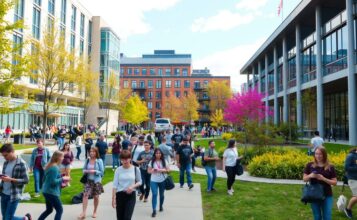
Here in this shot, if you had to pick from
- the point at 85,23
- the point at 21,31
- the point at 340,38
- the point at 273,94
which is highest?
the point at 85,23

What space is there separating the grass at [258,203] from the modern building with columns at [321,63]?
15.5m

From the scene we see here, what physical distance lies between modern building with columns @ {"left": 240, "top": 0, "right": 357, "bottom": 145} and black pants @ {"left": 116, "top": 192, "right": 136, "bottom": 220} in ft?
72.0

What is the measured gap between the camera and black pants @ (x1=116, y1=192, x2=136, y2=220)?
583 centimetres

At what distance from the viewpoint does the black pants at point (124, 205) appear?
583 centimetres

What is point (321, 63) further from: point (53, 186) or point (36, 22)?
point (36, 22)

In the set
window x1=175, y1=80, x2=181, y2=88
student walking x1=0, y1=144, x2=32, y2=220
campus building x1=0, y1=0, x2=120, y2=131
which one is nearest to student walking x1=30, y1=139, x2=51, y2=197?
student walking x1=0, y1=144, x2=32, y2=220

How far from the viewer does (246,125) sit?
63.1 feet

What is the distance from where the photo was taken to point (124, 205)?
592 cm

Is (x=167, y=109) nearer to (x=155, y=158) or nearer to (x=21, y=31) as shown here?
(x=21, y=31)

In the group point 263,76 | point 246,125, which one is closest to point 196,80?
point 263,76

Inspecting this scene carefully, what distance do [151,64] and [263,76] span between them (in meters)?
50.6

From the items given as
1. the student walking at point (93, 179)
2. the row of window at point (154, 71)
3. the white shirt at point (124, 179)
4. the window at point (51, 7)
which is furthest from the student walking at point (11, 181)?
the row of window at point (154, 71)

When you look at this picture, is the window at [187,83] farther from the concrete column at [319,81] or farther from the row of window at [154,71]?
the concrete column at [319,81]

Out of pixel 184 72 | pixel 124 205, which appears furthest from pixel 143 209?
pixel 184 72
